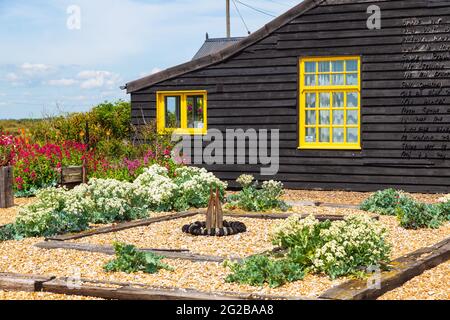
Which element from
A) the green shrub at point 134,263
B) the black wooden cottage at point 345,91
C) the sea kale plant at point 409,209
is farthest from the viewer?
the black wooden cottage at point 345,91

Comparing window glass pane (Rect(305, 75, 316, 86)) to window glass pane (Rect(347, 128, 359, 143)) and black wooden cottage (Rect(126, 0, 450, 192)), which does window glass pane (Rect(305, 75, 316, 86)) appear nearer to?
black wooden cottage (Rect(126, 0, 450, 192))

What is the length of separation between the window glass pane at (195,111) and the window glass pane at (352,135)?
3369mm

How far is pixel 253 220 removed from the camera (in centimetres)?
976

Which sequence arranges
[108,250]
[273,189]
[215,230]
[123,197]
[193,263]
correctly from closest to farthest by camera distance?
1. [193,263]
2. [108,250]
3. [215,230]
4. [123,197]
5. [273,189]

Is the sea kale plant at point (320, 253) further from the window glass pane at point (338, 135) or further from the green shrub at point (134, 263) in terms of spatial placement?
the window glass pane at point (338, 135)

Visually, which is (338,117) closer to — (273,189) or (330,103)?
(330,103)

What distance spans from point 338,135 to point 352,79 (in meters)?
1.16

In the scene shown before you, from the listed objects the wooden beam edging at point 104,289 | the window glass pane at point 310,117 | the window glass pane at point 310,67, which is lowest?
the wooden beam edging at point 104,289

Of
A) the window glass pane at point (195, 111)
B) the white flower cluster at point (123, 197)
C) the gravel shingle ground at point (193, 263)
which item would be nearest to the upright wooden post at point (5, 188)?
the white flower cluster at point (123, 197)

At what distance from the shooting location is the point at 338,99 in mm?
14422

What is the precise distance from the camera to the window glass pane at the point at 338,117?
1443 centimetres

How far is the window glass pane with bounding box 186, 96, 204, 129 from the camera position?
15922 mm

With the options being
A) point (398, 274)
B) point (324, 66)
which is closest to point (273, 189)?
point (324, 66)

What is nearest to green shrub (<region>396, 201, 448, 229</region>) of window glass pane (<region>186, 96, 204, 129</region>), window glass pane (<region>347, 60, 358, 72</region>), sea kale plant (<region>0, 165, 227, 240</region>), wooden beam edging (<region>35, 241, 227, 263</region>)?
sea kale plant (<region>0, 165, 227, 240</region>)
